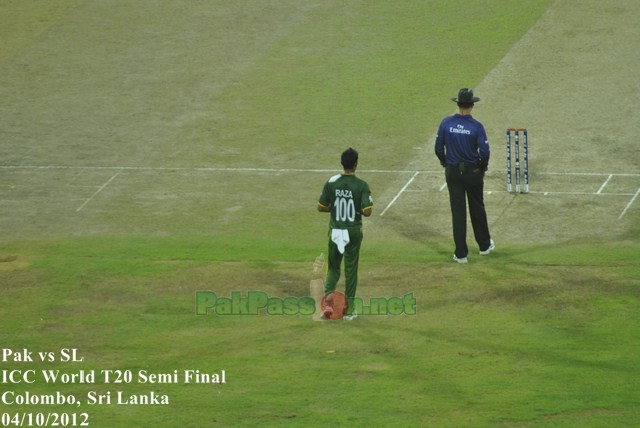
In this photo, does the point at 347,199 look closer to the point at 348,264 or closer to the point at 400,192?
the point at 348,264

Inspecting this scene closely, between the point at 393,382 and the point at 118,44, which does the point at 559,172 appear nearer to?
the point at 393,382

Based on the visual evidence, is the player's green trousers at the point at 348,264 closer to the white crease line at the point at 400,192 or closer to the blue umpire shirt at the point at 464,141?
the blue umpire shirt at the point at 464,141

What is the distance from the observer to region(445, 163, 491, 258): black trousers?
67.8 feet

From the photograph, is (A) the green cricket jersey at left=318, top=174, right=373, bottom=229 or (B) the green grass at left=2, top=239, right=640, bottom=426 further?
(A) the green cricket jersey at left=318, top=174, right=373, bottom=229

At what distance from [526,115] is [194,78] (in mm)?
8996

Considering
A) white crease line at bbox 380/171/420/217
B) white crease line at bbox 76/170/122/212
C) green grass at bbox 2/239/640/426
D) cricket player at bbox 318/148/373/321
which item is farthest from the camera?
white crease line at bbox 76/170/122/212

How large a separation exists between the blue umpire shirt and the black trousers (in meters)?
0.14

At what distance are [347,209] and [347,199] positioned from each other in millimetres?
145

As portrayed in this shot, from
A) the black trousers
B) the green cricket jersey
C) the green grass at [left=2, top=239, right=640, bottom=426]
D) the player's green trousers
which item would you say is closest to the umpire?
the black trousers

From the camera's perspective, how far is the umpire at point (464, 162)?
20.6m

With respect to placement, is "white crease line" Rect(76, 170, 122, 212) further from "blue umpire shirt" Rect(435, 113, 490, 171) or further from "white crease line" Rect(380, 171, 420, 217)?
"blue umpire shirt" Rect(435, 113, 490, 171)

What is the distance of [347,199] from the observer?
17766mm

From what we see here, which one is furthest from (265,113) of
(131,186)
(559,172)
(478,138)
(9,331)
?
(9,331)

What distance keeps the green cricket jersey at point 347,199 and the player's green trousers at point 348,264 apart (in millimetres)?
184
